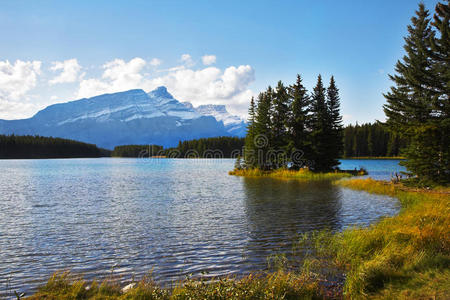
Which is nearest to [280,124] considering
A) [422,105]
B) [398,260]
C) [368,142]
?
[422,105]

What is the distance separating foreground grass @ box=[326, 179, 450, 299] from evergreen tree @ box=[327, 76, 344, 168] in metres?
39.4

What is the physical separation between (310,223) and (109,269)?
35.6 ft

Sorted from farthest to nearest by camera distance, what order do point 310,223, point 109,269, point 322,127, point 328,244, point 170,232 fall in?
point 322,127, point 310,223, point 170,232, point 328,244, point 109,269

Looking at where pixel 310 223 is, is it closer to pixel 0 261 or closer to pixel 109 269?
pixel 109 269

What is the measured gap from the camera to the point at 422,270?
306 inches

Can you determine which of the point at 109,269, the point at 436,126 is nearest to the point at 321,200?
the point at 436,126

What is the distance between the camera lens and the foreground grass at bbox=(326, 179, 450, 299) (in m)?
6.93

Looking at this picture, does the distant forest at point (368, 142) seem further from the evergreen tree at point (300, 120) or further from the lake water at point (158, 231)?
the lake water at point (158, 231)

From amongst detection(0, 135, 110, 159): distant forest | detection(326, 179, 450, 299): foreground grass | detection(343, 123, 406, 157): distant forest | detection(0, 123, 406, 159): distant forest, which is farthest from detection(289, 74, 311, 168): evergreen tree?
detection(0, 135, 110, 159): distant forest

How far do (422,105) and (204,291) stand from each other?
29692mm

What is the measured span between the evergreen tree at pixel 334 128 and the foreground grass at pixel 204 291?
47201mm

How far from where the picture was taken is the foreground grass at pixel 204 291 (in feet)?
21.1

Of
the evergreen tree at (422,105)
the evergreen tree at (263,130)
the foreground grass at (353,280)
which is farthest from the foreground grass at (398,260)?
the evergreen tree at (263,130)

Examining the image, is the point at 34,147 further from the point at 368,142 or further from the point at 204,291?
the point at 204,291
